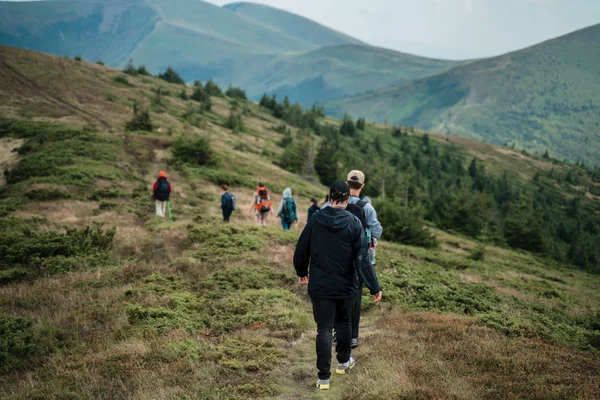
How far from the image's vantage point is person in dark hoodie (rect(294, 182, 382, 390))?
16.6ft

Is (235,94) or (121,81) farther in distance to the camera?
(235,94)

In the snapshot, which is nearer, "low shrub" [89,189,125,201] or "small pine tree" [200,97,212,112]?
"low shrub" [89,189,125,201]

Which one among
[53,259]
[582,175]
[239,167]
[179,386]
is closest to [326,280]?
[179,386]

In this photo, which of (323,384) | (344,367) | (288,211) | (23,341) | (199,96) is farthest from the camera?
(199,96)

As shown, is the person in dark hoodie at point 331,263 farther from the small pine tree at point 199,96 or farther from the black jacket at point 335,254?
the small pine tree at point 199,96

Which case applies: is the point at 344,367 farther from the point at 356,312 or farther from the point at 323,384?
the point at 356,312

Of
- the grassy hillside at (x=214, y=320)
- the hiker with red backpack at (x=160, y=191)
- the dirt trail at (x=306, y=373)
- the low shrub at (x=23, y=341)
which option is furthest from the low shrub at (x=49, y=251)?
the dirt trail at (x=306, y=373)

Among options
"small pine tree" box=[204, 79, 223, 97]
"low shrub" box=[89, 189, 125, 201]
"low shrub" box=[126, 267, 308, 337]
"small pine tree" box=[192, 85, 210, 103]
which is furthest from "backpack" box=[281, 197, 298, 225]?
"small pine tree" box=[204, 79, 223, 97]

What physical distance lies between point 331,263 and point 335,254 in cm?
12

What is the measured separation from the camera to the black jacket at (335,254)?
16.6ft

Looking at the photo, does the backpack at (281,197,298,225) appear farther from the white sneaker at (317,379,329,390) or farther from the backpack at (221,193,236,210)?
the white sneaker at (317,379,329,390)

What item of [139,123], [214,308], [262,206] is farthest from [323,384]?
[139,123]

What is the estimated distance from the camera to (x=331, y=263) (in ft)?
16.6

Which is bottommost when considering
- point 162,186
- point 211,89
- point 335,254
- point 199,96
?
point 162,186
